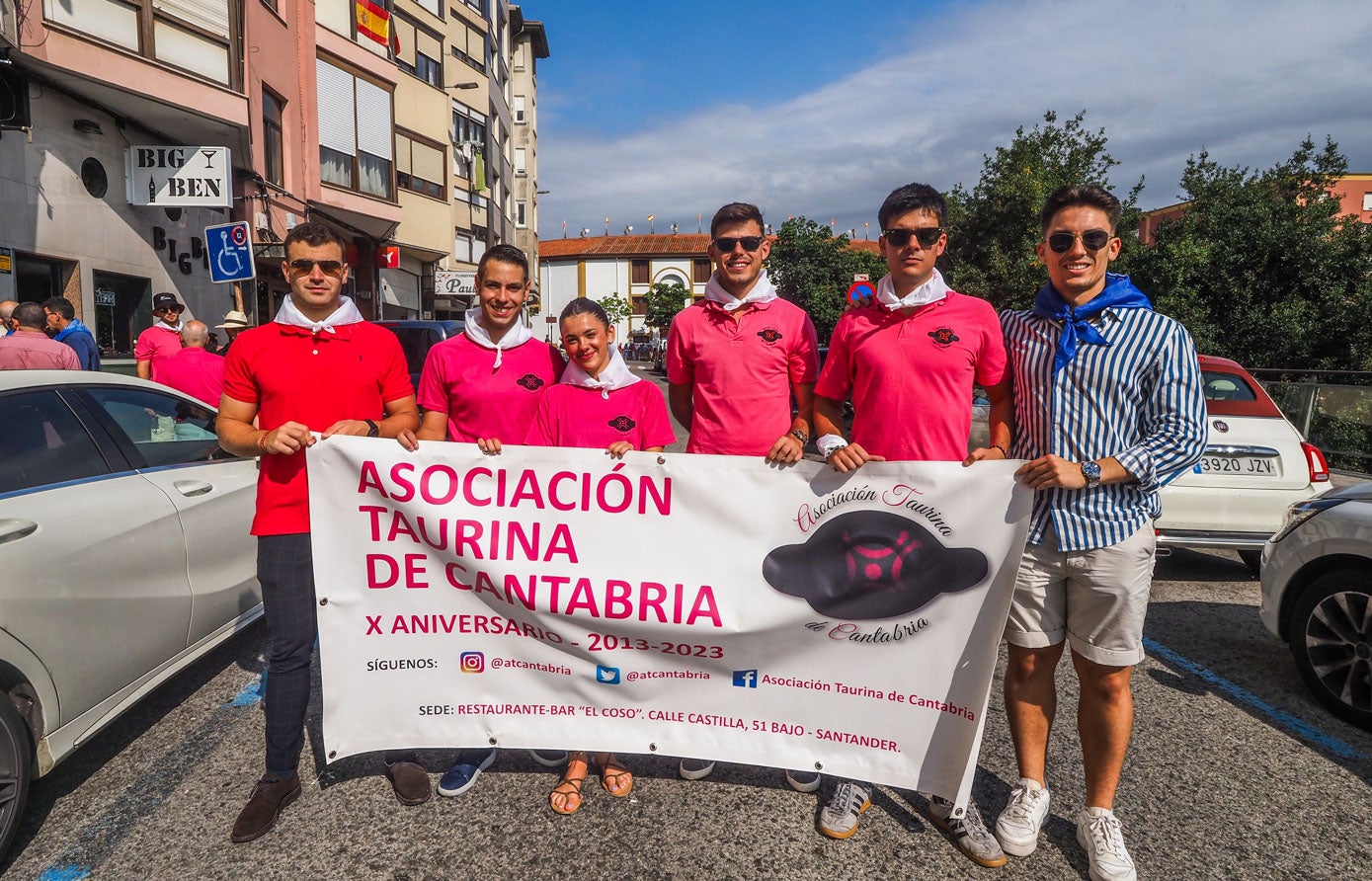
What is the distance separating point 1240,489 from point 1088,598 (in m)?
4.25

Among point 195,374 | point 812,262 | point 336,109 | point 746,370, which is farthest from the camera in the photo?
point 812,262

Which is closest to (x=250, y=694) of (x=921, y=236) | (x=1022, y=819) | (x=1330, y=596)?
(x=1022, y=819)

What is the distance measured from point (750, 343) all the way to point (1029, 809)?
6.34ft

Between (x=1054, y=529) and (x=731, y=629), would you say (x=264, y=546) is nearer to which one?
(x=731, y=629)

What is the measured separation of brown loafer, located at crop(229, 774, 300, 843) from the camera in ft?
9.12

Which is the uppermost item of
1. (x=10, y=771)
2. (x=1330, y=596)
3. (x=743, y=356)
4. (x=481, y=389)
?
(x=743, y=356)

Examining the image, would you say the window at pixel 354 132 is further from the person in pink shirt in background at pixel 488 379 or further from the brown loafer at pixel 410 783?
the brown loafer at pixel 410 783

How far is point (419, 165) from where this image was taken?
83.8 ft

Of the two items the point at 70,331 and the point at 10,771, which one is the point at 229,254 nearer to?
the point at 70,331

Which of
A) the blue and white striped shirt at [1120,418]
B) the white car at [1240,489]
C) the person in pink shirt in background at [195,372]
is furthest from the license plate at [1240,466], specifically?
the person in pink shirt in background at [195,372]

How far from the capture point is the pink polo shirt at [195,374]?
7105mm

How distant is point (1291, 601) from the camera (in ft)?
13.4

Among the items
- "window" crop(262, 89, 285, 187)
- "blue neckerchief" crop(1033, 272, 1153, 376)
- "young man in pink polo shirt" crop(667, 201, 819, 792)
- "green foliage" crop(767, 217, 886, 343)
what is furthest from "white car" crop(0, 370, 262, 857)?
"green foliage" crop(767, 217, 886, 343)

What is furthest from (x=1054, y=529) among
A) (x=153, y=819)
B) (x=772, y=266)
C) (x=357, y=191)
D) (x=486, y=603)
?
(x=772, y=266)
